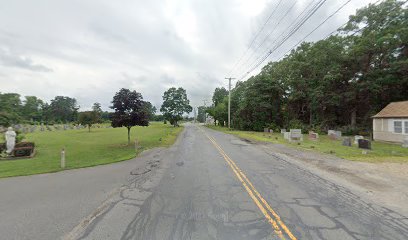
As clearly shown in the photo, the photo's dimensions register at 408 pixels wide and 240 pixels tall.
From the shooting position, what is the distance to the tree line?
92.7 feet

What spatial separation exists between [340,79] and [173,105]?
1840 inches

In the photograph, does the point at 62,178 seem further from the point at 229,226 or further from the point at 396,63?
the point at 396,63

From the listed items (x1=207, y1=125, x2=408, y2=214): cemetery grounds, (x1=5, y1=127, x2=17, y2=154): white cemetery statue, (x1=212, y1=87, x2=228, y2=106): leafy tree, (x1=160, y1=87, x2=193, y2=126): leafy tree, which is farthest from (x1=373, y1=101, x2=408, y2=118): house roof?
(x1=212, y1=87, x2=228, y2=106): leafy tree

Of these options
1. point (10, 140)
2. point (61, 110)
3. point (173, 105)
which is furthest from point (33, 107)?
point (10, 140)

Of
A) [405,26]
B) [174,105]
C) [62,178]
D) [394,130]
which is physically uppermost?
[405,26]

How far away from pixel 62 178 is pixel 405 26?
3812 centimetres

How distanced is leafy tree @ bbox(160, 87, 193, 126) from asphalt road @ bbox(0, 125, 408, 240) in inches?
2377

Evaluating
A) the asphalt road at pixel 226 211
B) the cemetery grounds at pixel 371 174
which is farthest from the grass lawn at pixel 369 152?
the asphalt road at pixel 226 211

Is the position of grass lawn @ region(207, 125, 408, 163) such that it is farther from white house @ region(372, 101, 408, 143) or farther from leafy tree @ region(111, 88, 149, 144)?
leafy tree @ region(111, 88, 149, 144)

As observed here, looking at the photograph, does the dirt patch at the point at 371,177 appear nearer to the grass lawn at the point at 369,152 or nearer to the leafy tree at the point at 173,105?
the grass lawn at the point at 369,152

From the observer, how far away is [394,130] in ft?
68.8

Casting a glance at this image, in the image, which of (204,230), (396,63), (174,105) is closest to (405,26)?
(396,63)

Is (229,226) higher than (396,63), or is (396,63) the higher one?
(396,63)

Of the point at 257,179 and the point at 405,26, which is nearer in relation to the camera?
the point at 257,179
